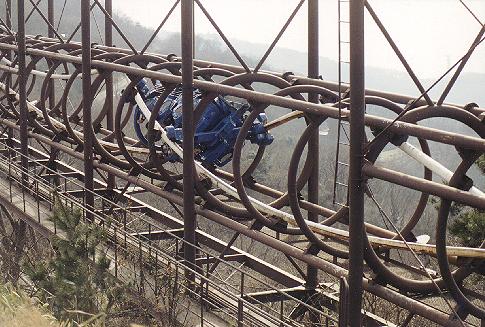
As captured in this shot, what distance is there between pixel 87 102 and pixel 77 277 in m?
4.65

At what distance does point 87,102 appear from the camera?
42.8 feet

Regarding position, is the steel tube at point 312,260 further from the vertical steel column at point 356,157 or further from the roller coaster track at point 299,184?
the vertical steel column at point 356,157

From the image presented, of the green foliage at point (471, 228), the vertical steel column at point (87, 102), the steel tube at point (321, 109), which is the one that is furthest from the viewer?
the green foliage at point (471, 228)

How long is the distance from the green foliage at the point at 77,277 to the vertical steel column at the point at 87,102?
8.96 feet

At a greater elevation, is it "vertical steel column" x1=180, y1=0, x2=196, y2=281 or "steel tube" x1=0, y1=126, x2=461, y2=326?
"vertical steel column" x1=180, y1=0, x2=196, y2=281

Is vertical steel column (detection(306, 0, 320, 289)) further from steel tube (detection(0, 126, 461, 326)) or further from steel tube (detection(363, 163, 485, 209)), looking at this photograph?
steel tube (detection(363, 163, 485, 209))

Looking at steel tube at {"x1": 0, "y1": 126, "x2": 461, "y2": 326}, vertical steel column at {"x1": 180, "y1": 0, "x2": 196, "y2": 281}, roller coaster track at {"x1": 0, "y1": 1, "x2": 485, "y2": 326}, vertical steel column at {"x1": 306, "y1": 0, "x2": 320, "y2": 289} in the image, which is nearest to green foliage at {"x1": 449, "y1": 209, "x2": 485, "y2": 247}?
roller coaster track at {"x1": 0, "y1": 1, "x2": 485, "y2": 326}

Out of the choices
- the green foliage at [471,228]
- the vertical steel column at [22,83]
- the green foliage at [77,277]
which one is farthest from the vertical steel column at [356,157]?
the vertical steel column at [22,83]

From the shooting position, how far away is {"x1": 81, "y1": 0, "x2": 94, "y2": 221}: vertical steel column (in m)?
12.6

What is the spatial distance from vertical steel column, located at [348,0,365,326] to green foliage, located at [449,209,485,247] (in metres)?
9.12

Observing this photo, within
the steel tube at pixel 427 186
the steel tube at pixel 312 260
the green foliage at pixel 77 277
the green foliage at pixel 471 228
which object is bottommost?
the green foliage at pixel 471 228

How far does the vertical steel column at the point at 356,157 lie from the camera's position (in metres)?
7.08

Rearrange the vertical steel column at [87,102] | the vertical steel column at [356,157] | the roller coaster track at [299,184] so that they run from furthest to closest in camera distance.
Result: 1. the vertical steel column at [87,102]
2. the roller coaster track at [299,184]
3. the vertical steel column at [356,157]

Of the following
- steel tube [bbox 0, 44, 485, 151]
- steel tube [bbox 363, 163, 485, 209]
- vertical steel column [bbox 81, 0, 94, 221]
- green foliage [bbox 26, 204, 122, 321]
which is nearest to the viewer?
steel tube [bbox 363, 163, 485, 209]
